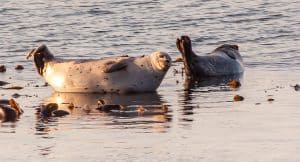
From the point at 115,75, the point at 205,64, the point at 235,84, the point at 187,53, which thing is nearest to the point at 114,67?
the point at 115,75

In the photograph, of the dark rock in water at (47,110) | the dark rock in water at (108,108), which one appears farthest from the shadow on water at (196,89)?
the dark rock in water at (47,110)

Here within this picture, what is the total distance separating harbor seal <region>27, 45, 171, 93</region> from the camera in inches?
523

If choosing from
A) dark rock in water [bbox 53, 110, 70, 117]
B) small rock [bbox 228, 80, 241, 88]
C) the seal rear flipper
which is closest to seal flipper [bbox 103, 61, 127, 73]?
the seal rear flipper

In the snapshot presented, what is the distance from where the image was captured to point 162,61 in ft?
43.3

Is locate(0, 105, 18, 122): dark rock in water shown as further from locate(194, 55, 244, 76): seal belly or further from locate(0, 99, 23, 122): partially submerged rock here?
locate(194, 55, 244, 76): seal belly

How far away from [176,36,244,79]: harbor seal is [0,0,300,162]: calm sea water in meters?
0.28

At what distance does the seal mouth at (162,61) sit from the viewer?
1319 centimetres

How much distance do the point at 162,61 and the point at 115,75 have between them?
637 millimetres

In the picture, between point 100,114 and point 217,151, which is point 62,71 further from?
point 217,151

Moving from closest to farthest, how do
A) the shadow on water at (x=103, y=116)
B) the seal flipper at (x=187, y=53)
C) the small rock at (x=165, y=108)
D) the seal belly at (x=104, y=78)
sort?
the shadow on water at (x=103, y=116)
the small rock at (x=165, y=108)
the seal belly at (x=104, y=78)
the seal flipper at (x=187, y=53)

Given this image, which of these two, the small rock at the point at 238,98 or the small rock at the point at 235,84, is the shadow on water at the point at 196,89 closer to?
the small rock at the point at 235,84

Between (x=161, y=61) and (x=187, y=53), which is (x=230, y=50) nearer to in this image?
(x=187, y=53)

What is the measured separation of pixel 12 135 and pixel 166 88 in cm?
415

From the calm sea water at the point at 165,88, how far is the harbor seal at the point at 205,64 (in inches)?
11.1
